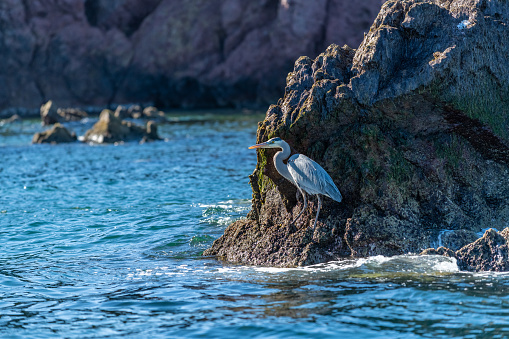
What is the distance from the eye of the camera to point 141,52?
49.3 metres

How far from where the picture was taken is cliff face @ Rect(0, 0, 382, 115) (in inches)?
1832

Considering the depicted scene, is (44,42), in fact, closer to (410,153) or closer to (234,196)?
(234,196)

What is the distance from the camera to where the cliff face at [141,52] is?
153ft

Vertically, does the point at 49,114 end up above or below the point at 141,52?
below

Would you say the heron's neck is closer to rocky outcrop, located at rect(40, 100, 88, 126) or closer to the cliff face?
rocky outcrop, located at rect(40, 100, 88, 126)

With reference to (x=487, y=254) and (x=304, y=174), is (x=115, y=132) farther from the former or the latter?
(x=487, y=254)

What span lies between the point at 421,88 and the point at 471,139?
113 cm

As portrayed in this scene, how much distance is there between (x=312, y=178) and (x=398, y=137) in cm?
138

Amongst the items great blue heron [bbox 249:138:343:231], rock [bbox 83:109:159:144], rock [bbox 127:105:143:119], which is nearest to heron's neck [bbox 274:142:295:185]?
great blue heron [bbox 249:138:343:231]

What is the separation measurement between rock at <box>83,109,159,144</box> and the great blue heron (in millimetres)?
18922

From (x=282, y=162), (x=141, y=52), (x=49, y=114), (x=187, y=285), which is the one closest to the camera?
(x=187, y=285)

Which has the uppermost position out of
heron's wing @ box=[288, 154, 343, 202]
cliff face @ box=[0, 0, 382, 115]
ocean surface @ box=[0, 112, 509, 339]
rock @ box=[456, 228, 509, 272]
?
cliff face @ box=[0, 0, 382, 115]

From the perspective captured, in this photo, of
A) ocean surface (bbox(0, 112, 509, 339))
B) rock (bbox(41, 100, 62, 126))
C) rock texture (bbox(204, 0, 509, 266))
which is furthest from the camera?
rock (bbox(41, 100, 62, 126))

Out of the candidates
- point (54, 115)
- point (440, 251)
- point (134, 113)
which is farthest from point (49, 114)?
point (440, 251)
